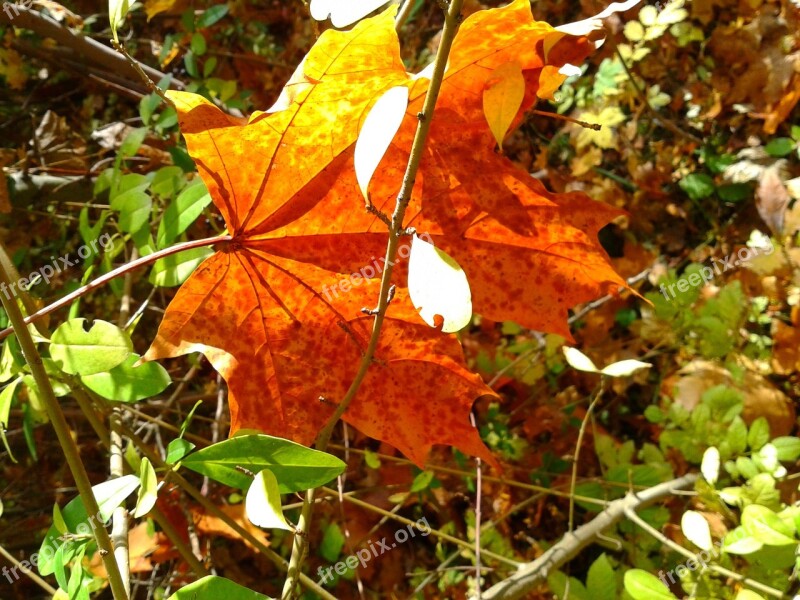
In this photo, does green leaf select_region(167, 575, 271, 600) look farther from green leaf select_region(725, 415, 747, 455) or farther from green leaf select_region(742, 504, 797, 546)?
green leaf select_region(725, 415, 747, 455)

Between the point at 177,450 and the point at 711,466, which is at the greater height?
the point at 177,450

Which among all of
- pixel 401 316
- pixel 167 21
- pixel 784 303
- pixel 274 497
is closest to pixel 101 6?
pixel 167 21

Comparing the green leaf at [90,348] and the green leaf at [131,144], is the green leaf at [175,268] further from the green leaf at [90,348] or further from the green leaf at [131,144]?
the green leaf at [131,144]

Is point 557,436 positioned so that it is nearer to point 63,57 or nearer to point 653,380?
point 653,380

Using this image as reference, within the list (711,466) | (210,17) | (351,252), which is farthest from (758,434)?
(210,17)

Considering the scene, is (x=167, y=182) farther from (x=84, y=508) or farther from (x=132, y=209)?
(x=84, y=508)
